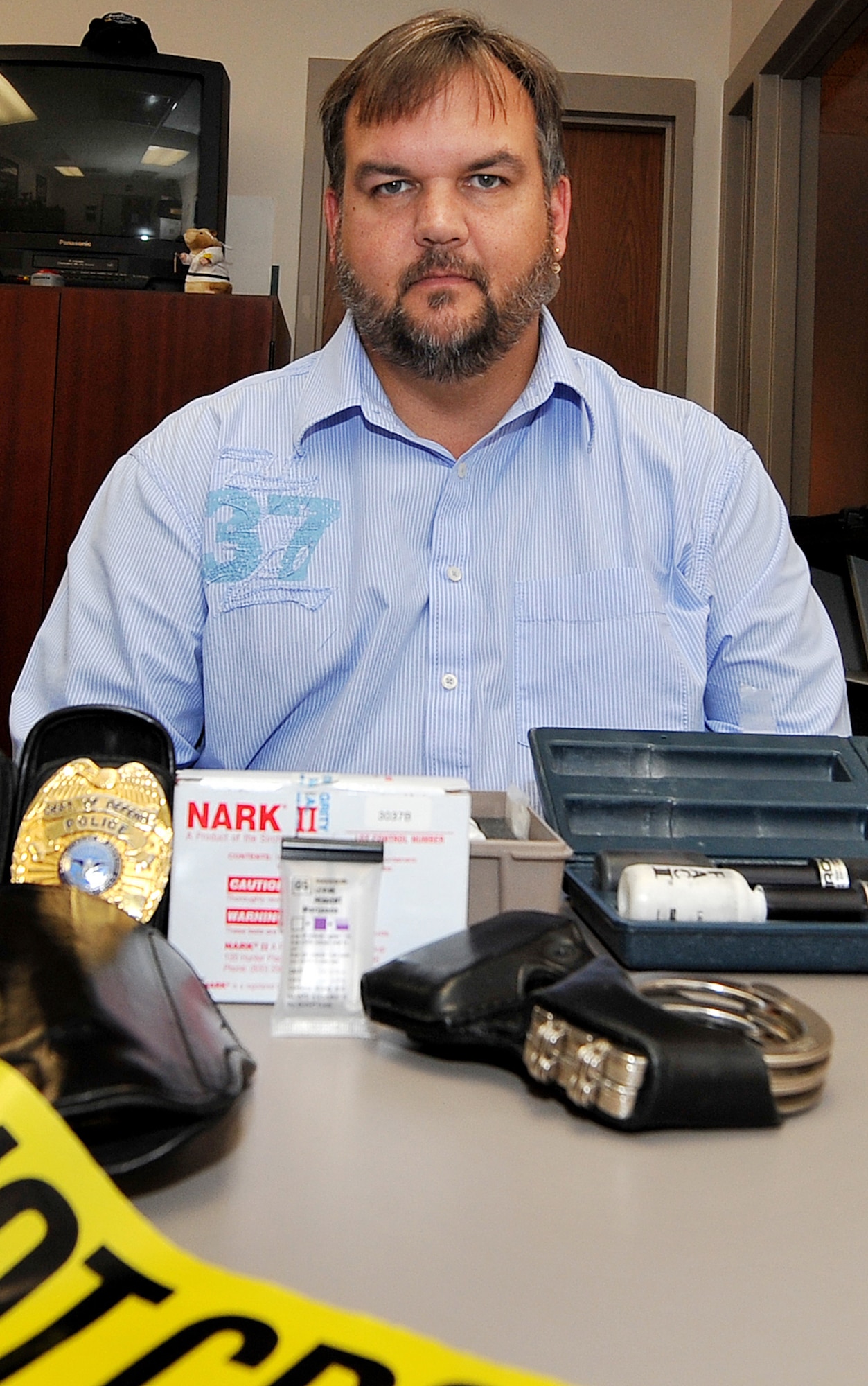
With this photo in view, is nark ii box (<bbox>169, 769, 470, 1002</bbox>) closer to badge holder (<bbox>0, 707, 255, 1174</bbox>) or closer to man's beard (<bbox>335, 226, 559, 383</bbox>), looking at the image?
badge holder (<bbox>0, 707, 255, 1174</bbox>)

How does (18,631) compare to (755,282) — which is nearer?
(18,631)

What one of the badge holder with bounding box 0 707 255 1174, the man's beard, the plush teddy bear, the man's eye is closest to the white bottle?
the badge holder with bounding box 0 707 255 1174

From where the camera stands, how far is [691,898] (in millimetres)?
666

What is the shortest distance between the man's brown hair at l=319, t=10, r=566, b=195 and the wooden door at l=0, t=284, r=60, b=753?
4.33 feet

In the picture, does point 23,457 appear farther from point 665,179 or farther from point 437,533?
point 665,179

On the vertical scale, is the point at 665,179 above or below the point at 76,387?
above

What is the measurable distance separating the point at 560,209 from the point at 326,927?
119 centimetres

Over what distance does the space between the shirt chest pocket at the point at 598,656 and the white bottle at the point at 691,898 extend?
567 mm

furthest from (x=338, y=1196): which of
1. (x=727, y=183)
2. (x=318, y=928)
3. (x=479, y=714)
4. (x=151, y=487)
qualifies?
(x=727, y=183)

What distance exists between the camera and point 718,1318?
0.37m

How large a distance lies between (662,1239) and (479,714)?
2.77ft

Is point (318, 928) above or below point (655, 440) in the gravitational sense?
below

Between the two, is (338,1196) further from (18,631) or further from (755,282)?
(755,282)

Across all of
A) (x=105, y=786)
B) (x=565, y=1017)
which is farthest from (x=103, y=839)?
(x=565, y=1017)
